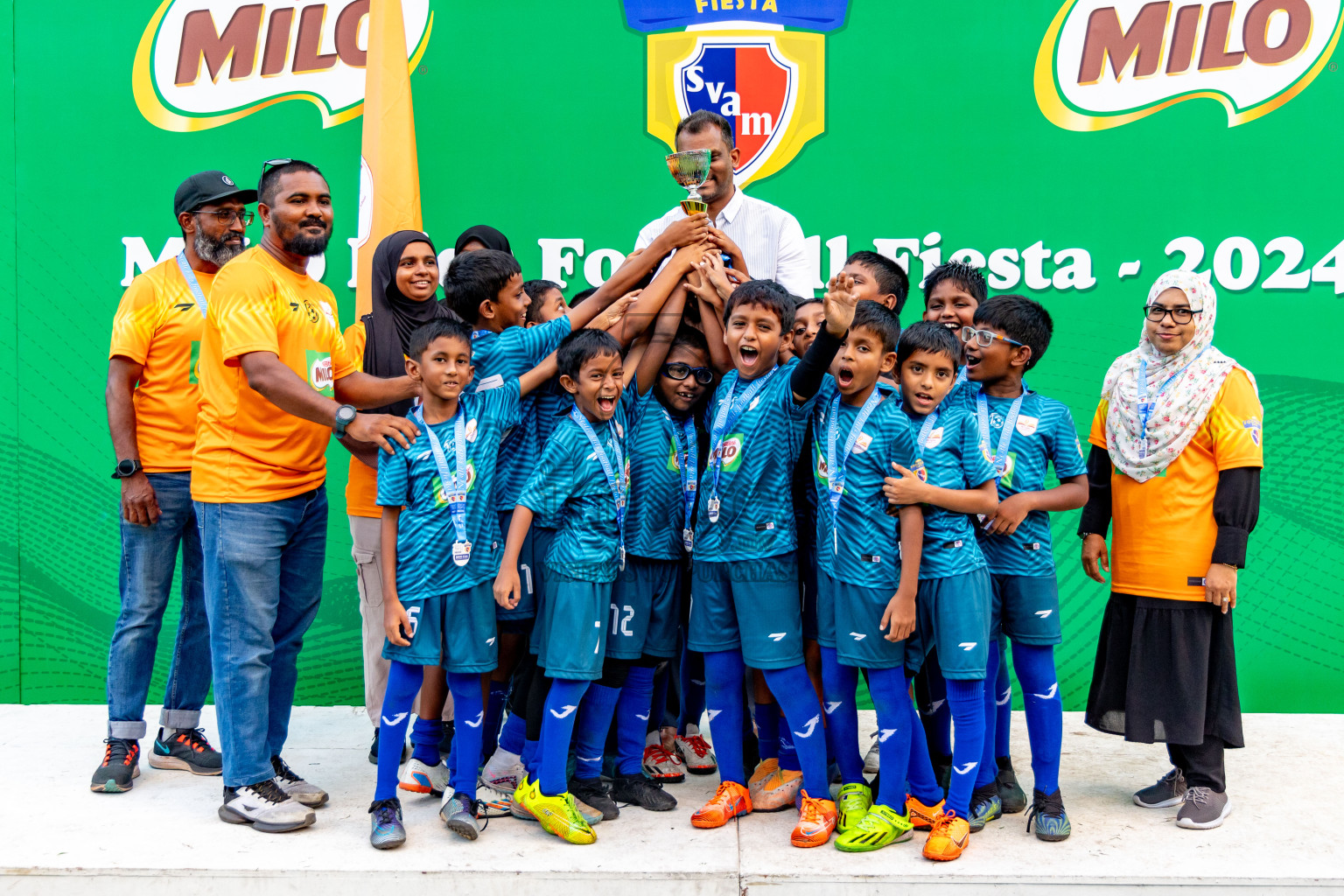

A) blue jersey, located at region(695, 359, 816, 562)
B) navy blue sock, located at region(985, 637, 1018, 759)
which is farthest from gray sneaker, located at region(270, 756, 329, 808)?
navy blue sock, located at region(985, 637, 1018, 759)

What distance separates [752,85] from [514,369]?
80.0 inches

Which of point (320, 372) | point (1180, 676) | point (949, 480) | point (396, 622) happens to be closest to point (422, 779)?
point (396, 622)

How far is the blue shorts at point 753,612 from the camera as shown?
133 inches

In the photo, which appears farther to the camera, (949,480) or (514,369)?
(514,369)

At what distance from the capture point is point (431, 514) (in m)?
3.33

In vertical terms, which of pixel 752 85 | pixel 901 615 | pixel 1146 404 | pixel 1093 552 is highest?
pixel 752 85

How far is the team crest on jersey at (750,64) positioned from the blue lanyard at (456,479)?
6.98 ft

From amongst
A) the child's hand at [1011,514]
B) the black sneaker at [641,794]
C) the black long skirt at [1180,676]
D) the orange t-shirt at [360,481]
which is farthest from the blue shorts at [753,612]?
the orange t-shirt at [360,481]

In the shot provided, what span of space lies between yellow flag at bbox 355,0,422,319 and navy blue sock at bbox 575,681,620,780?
6.53 ft

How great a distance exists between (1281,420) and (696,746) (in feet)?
9.91

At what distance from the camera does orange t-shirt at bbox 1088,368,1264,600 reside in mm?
3502

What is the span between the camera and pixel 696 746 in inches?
162

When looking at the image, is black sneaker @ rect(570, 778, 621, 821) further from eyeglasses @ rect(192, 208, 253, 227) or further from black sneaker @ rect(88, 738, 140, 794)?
eyeglasses @ rect(192, 208, 253, 227)

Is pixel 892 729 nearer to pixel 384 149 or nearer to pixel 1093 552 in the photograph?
pixel 1093 552
